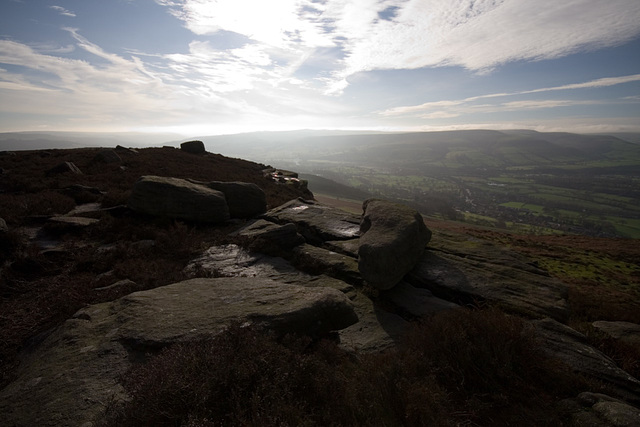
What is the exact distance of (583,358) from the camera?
23.2 ft

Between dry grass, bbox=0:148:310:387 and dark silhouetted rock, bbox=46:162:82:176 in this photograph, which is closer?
dry grass, bbox=0:148:310:387

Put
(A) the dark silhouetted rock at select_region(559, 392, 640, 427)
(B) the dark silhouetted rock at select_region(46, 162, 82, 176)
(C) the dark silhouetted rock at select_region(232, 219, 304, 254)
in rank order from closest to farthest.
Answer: (A) the dark silhouetted rock at select_region(559, 392, 640, 427), (C) the dark silhouetted rock at select_region(232, 219, 304, 254), (B) the dark silhouetted rock at select_region(46, 162, 82, 176)

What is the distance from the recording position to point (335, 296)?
7.66 meters

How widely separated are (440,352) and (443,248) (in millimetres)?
7236

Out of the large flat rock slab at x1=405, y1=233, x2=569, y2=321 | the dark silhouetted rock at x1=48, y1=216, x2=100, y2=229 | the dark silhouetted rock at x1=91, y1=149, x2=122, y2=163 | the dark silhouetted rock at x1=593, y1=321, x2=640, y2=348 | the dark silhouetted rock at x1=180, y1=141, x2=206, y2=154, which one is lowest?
the dark silhouetted rock at x1=593, y1=321, x2=640, y2=348

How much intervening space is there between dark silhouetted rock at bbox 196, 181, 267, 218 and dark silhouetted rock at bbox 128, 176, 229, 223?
1608 millimetres

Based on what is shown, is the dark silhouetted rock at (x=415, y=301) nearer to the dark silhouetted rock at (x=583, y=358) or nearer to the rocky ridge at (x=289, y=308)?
the rocky ridge at (x=289, y=308)

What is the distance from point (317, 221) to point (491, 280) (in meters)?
9.04

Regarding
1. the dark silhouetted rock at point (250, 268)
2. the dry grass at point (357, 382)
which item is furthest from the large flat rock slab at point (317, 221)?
the dry grass at point (357, 382)

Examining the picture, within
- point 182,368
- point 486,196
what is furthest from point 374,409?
point 486,196

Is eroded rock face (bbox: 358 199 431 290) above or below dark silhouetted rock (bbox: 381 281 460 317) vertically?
above

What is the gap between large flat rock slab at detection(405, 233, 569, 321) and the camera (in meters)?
9.40

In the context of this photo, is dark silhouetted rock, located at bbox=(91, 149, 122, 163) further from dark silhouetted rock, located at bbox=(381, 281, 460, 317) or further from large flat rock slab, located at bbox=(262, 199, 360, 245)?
dark silhouetted rock, located at bbox=(381, 281, 460, 317)

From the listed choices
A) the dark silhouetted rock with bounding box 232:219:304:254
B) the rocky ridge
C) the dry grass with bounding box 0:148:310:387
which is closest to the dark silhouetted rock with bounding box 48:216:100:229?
the dry grass with bounding box 0:148:310:387
